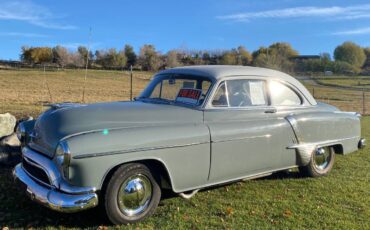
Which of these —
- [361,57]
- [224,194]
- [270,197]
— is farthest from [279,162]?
[361,57]

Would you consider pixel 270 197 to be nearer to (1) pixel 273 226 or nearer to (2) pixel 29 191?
(1) pixel 273 226

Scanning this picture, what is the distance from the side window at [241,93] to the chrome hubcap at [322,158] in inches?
55.4

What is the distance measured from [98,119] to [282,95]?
278cm

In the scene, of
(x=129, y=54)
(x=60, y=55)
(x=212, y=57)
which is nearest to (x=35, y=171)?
(x=212, y=57)

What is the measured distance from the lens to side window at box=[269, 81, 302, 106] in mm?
5684

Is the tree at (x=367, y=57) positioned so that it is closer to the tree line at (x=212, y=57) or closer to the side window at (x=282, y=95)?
the tree line at (x=212, y=57)

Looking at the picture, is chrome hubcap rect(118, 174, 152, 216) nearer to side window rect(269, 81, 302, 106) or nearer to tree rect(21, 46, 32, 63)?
side window rect(269, 81, 302, 106)

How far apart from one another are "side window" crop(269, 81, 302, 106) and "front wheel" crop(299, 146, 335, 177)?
33.5 inches

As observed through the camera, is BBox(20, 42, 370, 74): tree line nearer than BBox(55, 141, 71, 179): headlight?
No

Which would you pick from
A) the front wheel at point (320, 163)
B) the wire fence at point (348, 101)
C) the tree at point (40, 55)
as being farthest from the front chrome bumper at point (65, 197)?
the tree at point (40, 55)

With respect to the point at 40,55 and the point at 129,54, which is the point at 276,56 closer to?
the point at 129,54

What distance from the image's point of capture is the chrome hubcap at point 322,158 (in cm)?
627

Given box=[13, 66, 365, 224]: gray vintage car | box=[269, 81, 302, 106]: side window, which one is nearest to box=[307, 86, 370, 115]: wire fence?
box=[269, 81, 302, 106]: side window

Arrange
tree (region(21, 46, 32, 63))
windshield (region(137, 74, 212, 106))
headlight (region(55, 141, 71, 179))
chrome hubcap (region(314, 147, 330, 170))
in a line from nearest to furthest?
headlight (region(55, 141, 71, 179)) < windshield (region(137, 74, 212, 106)) < chrome hubcap (region(314, 147, 330, 170)) < tree (region(21, 46, 32, 63))
